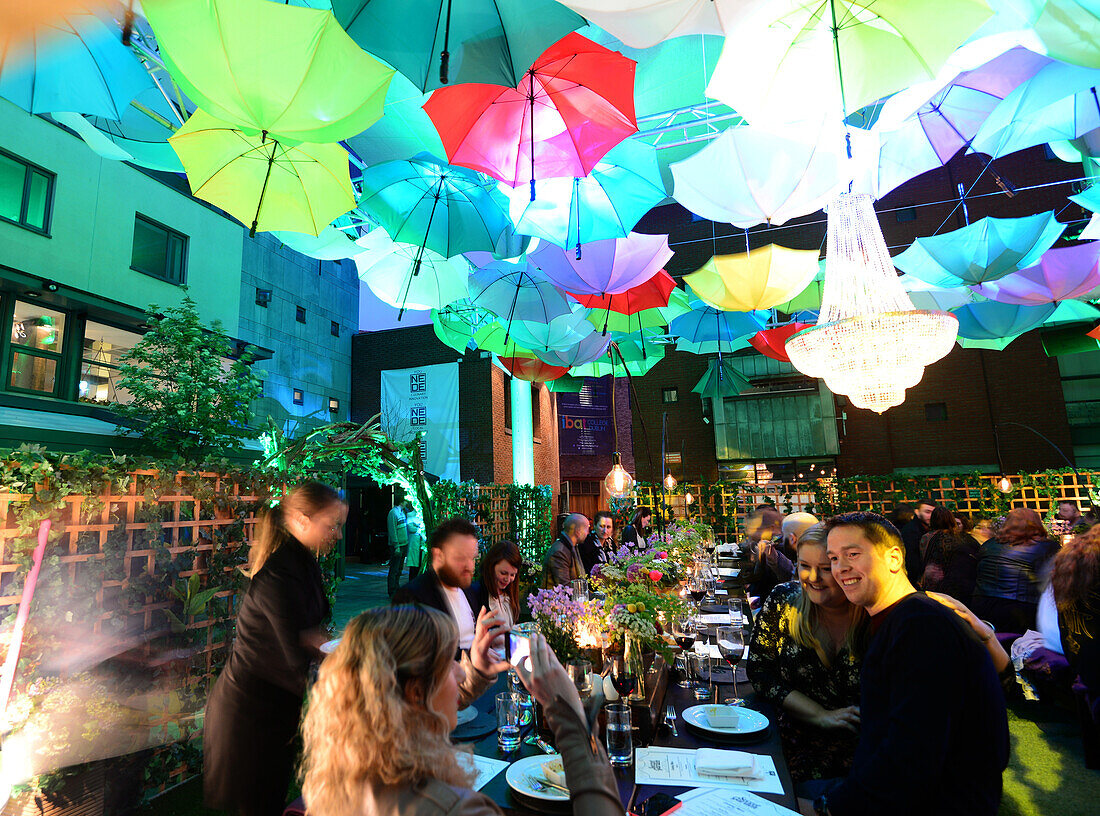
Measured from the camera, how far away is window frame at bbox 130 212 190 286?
41.3 ft

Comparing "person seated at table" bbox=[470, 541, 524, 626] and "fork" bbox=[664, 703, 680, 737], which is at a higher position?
"person seated at table" bbox=[470, 541, 524, 626]

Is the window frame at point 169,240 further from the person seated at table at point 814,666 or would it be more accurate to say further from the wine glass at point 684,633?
the person seated at table at point 814,666

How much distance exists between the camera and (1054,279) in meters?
7.38

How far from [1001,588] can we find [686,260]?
618 inches

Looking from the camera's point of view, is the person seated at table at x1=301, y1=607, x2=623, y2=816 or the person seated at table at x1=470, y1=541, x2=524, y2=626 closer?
the person seated at table at x1=301, y1=607, x2=623, y2=816

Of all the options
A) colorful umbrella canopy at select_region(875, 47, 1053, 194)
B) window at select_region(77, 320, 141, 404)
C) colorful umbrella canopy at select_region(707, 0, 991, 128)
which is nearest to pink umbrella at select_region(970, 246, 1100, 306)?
colorful umbrella canopy at select_region(875, 47, 1053, 194)

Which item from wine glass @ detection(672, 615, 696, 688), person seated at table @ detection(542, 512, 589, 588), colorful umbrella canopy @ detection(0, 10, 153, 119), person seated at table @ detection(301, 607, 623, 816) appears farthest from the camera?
person seated at table @ detection(542, 512, 589, 588)

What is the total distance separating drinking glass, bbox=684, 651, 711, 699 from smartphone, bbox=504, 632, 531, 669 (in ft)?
3.09

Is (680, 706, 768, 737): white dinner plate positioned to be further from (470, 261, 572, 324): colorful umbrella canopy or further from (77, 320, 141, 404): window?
(77, 320, 141, 404): window

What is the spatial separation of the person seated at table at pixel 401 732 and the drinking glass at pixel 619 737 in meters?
0.82

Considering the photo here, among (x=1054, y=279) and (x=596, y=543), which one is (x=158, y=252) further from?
(x=1054, y=279)

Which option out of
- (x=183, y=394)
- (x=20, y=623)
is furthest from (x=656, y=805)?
(x=183, y=394)

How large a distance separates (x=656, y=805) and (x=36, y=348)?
1349cm

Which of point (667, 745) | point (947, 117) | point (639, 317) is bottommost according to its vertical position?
point (667, 745)
